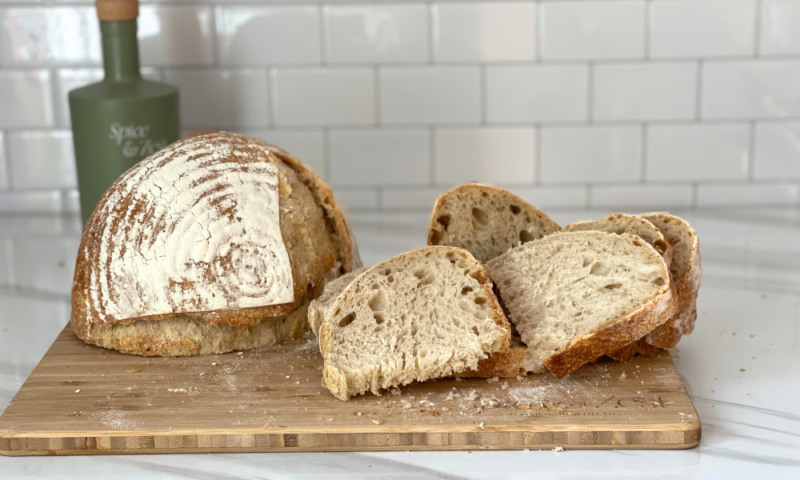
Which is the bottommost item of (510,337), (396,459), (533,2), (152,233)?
(396,459)

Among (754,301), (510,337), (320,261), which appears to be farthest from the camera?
(754,301)

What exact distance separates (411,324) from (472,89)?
1021mm

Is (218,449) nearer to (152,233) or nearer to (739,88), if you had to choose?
(152,233)

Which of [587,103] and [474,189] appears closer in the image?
[474,189]

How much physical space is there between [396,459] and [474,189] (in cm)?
55

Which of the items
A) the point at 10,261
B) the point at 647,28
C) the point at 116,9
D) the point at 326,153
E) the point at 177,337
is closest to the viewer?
the point at 177,337

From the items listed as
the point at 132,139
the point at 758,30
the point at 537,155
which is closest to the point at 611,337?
the point at 537,155

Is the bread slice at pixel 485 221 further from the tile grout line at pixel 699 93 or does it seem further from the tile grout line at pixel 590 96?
the tile grout line at pixel 699 93

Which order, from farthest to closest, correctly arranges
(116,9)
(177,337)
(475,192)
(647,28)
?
1. (647,28)
2. (116,9)
3. (475,192)
4. (177,337)

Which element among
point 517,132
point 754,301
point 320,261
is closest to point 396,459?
point 320,261

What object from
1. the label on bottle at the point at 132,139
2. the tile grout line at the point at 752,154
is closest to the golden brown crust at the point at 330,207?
the label on bottle at the point at 132,139

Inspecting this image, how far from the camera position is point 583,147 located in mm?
2084

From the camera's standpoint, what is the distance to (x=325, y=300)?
4.21ft

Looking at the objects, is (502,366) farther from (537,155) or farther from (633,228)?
(537,155)
